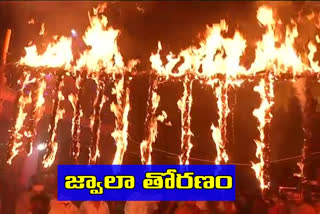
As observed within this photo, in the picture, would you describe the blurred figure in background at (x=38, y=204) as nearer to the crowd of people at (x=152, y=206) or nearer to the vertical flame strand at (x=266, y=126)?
the crowd of people at (x=152, y=206)

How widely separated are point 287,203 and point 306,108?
207cm

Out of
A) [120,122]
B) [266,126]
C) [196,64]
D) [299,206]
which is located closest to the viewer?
[299,206]

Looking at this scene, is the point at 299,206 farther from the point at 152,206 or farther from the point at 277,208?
the point at 152,206

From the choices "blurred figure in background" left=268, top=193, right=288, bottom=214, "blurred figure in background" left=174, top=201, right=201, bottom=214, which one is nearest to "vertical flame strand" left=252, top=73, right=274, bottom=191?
"blurred figure in background" left=268, top=193, right=288, bottom=214

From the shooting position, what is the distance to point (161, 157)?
43.9 feet

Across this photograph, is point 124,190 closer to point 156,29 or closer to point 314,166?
point 156,29

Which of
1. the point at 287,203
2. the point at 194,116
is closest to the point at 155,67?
the point at 287,203

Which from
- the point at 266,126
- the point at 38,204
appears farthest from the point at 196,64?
the point at 38,204

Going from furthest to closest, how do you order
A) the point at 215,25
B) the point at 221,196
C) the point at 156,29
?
the point at 156,29
the point at 215,25
the point at 221,196
